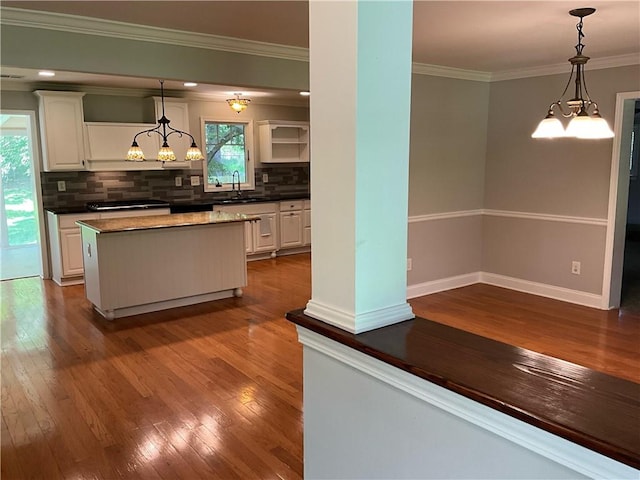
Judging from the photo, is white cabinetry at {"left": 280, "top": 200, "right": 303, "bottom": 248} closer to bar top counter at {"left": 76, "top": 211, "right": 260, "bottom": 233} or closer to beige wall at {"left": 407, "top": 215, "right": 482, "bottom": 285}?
bar top counter at {"left": 76, "top": 211, "right": 260, "bottom": 233}

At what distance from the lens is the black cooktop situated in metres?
6.10

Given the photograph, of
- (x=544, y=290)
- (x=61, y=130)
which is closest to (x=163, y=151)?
(x=61, y=130)

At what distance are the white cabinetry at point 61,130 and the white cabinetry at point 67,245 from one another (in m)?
0.64

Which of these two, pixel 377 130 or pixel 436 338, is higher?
pixel 377 130

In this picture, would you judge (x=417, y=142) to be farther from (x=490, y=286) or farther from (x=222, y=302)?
(x=222, y=302)

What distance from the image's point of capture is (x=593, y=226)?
15.9 feet

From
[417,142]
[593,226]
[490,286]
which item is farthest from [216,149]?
[593,226]

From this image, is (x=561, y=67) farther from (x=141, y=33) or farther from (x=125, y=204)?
(x=125, y=204)

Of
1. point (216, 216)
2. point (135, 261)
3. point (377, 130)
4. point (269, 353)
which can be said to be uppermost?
point (377, 130)

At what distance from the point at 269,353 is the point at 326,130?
2.72m

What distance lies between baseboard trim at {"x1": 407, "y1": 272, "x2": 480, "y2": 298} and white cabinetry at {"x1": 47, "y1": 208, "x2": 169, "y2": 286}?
3661 millimetres

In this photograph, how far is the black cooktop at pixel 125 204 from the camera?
6102mm

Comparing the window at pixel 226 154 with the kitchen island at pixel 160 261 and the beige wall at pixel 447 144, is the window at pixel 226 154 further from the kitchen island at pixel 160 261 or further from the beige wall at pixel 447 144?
the beige wall at pixel 447 144

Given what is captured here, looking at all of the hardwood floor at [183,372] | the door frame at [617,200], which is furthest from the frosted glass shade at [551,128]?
the door frame at [617,200]
